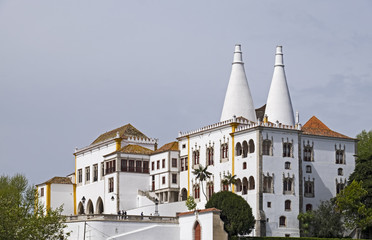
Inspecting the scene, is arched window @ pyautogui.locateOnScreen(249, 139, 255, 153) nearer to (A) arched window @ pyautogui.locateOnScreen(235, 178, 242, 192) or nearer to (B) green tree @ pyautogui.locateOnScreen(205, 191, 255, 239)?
(A) arched window @ pyautogui.locateOnScreen(235, 178, 242, 192)

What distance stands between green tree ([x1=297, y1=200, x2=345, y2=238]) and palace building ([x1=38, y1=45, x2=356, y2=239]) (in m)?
0.88

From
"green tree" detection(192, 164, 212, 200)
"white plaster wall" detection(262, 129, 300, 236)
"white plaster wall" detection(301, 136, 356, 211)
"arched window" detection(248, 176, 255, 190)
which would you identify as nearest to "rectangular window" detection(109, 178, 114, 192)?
"green tree" detection(192, 164, 212, 200)

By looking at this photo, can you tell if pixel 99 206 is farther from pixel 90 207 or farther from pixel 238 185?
pixel 238 185

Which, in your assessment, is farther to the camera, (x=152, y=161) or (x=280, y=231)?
(x=152, y=161)

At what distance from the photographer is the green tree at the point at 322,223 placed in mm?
82062

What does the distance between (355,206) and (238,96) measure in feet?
57.9

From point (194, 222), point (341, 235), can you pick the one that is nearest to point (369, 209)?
point (341, 235)

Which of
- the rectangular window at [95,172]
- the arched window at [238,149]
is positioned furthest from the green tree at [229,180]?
the rectangular window at [95,172]

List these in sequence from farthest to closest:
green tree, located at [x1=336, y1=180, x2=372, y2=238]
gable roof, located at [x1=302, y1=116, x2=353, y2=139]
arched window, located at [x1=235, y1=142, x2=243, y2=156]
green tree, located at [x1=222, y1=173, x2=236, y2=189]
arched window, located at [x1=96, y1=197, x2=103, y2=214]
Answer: arched window, located at [x1=96, y1=197, x2=103, y2=214]
gable roof, located at [x1=302, y1=116, x2=353, y2=139]
arched window, located at [x1=235, y1=142, x2=243, y2=156]
green tree, located at [x1=222, y1=173, x2=236, y2=189]
green tree, located at [x1=336, y1=180, x2=372, y2=238]

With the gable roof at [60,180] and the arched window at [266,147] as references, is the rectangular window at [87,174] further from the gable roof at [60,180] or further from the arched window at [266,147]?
the arched window at [266,147]

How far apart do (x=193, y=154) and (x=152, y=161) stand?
6519 millimetres

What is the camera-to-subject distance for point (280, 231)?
8212 cm

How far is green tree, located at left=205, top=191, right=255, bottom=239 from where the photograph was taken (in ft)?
256

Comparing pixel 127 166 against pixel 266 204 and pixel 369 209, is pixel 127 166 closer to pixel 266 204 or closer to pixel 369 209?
pixel 266 204
